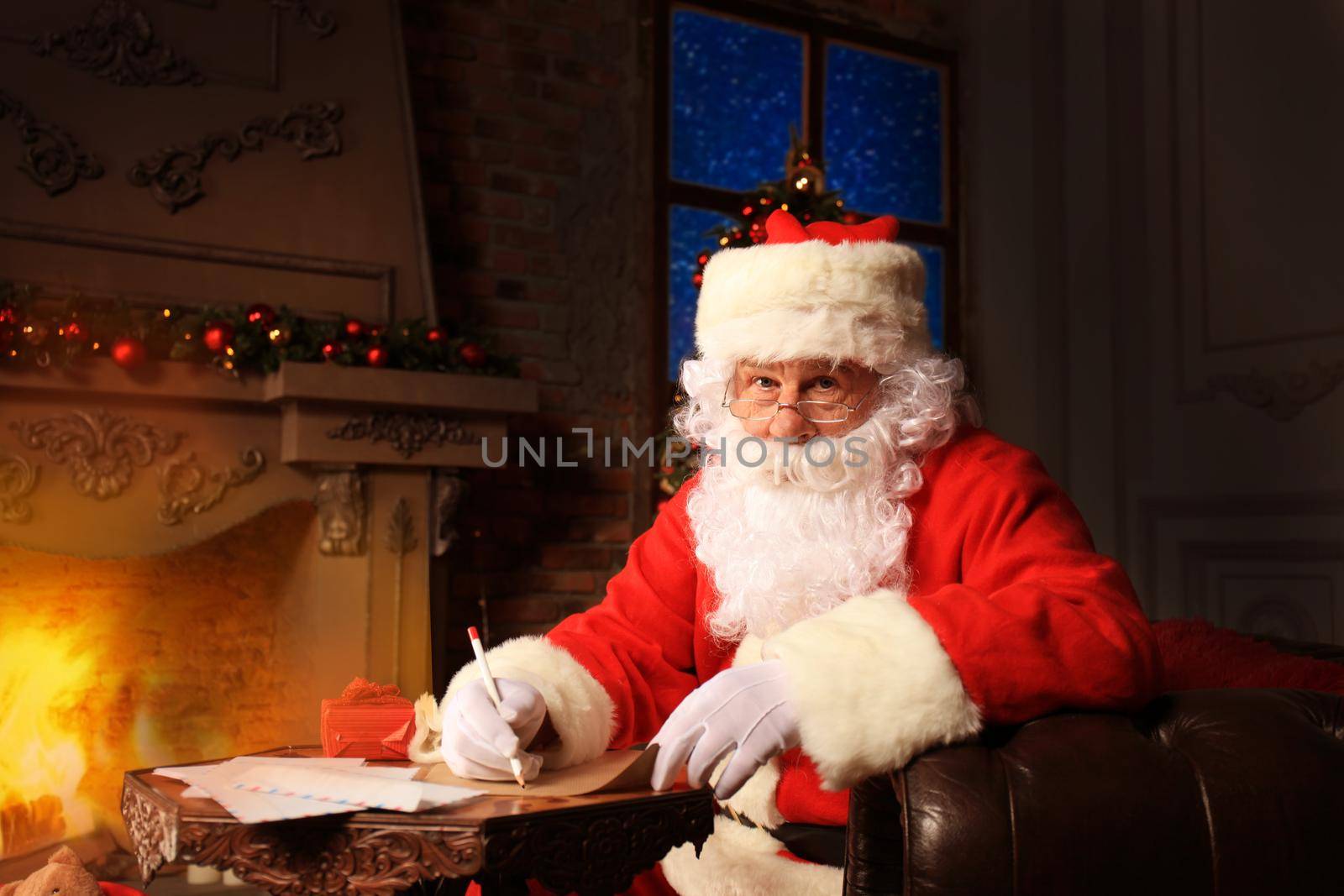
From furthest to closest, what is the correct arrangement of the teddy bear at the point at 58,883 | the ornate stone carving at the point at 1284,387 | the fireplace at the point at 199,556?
the ornate stone carving at the point at 1284,387 → the fireplace at the point at 199,556 → the teddy bear at the point at 58,883

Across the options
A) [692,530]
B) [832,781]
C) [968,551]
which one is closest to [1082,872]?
[832,781]

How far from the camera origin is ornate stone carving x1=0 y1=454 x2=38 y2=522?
109 inches

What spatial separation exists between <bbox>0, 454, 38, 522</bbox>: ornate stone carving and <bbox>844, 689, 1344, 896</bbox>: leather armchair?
240cm

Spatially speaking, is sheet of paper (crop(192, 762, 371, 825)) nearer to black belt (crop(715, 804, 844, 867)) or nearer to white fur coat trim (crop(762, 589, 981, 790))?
white fur coat trim (crop(762, 589, 981, 790))

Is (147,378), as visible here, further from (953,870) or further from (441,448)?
(953,870)

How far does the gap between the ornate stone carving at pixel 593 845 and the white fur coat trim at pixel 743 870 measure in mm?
348

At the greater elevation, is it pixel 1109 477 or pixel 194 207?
pixel 194 207

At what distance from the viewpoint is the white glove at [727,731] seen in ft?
4.15

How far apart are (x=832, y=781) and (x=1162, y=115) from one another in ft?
11.9

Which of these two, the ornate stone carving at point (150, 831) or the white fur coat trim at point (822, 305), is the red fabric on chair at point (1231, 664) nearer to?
the white fur coat trim at point (822, 305)

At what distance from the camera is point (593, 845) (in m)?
1.13

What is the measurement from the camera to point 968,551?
1.63 m

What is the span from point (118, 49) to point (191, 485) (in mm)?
1162

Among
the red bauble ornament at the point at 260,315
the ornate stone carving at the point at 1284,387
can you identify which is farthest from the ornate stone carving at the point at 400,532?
the ornate stone carving at the point at 1284,387
